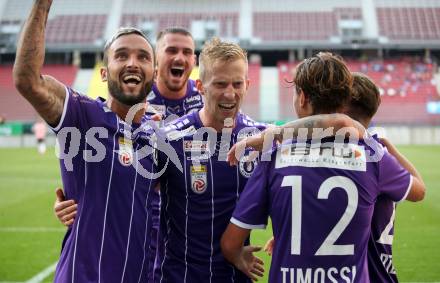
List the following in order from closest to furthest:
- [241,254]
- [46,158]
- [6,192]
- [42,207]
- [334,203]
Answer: [334,203], [241,254], [42,207], [6,192], [46,158]

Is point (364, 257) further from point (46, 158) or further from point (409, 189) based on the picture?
point (46, 158)

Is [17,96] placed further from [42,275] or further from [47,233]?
[42,275]

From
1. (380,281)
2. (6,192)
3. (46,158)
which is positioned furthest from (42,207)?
(46,158)

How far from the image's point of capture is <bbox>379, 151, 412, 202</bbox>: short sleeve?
2.25 metres

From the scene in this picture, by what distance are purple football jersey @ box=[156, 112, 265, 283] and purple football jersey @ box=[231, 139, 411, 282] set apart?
Result: 2.01 feet

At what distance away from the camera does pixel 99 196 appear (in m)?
2.35

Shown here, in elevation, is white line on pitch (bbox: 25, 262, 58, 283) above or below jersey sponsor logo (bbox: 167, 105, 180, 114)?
below

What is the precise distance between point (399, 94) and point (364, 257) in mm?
31504

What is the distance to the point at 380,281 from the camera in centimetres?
254

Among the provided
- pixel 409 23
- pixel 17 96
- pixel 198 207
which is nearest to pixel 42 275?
pixel 198 207

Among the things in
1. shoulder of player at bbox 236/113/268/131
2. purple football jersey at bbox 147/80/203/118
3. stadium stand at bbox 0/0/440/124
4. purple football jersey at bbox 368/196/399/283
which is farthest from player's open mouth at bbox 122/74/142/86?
stadium stand at bbox 0/0/440/124

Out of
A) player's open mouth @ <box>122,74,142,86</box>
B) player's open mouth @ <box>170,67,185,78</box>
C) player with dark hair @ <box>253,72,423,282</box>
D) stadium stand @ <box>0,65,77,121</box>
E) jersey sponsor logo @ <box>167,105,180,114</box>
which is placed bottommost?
player with dark hair @ <box>253,72,423,282</box>

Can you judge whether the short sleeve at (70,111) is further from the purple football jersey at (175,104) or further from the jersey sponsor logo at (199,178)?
the purple football jersey at (175,104)

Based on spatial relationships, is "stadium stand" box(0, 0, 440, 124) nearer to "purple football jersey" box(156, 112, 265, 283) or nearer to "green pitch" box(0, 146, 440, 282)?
"green pitch" box(0, 146, 440, 282)
